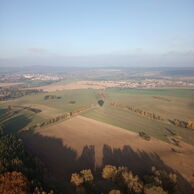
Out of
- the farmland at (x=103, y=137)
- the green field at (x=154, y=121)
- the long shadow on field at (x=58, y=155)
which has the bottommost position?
the long shadow on field at (x=58, y=155)

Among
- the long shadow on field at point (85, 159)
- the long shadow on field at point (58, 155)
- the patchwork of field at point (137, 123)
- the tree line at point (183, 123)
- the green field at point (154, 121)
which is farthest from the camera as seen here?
the tree line at point (183, 123)

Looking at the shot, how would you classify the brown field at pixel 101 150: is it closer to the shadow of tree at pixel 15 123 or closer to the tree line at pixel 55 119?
the tree line at pixel 55 119

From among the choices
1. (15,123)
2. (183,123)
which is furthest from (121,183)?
(15,123)

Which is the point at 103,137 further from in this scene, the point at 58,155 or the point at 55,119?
the point at 55,119

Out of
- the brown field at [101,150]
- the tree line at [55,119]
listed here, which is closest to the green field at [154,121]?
the tree line at [55,119]

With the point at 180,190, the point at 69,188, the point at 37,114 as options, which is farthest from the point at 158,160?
the point at 37,114

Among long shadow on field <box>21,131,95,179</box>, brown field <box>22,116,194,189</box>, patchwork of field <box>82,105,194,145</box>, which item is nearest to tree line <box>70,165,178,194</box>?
brown field <box>22,116,194,189</box>

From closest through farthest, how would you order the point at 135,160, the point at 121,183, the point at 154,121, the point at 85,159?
the point at 121,183 < the point at 135,160 < the point at 85,159 < the point at 154,121

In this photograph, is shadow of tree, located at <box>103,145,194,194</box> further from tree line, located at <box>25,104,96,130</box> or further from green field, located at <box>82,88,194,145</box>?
tree line, located at <box>25,104,96,130</box>
